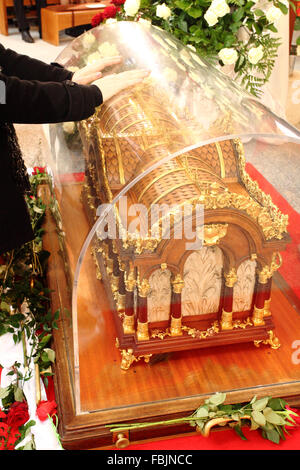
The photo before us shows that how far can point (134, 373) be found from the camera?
1.68 meters

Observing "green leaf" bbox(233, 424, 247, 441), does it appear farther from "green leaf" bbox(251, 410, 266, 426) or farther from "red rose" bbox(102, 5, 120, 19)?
"red rose" bbox(102, 5, 120, 19)

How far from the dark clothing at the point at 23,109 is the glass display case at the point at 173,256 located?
0.64 ft

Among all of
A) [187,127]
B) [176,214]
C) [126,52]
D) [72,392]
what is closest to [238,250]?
[176,214]

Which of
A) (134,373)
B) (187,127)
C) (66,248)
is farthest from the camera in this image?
(66,248)

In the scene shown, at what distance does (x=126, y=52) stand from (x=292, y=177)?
0.79m

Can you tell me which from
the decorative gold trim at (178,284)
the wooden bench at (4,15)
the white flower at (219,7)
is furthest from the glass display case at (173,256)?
the wooden bench at (4,15)

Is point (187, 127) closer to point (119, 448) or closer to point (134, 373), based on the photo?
point (134, 373)

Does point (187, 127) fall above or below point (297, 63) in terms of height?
above

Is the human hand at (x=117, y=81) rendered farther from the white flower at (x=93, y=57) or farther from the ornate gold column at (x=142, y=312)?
the ornate gold column at (x=142, y=312)

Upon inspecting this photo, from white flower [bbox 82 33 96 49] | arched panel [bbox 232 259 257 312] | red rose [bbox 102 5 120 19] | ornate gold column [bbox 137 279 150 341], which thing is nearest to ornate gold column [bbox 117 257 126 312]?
ornate gold column [bbox 137 279 150 341]

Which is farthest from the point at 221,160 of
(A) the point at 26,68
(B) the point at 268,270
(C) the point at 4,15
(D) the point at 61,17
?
(C) the point at 4,15

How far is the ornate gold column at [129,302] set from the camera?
1.58 metres

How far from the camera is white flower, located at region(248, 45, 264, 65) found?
7.37ft

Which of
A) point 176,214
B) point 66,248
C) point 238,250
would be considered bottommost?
point 66,248
